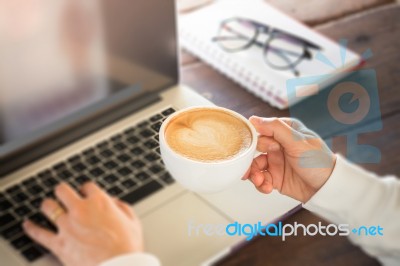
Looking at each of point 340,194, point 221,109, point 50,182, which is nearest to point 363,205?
point 340,194

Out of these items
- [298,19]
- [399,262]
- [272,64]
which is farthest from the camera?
[298,19]

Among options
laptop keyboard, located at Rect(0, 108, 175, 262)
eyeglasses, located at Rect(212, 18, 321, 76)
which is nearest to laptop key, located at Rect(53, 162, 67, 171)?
laptop keyboard, located at Rect(0, 108, 175, 262)

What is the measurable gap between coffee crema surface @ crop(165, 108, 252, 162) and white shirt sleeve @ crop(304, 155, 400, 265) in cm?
8

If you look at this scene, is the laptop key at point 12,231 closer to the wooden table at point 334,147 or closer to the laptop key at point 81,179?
the laptop key at point 81,179

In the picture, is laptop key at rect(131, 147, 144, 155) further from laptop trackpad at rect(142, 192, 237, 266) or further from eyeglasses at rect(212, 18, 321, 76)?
eyeglasses at rect(212, 18, 321, 76)

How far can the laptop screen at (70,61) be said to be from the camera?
0.46m

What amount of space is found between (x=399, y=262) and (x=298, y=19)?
38cm

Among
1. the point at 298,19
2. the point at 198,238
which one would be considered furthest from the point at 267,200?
the point at 298,19

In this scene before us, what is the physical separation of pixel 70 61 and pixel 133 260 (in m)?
0.19

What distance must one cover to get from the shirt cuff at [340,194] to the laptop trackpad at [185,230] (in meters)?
0.07

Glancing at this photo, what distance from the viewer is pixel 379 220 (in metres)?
0.43

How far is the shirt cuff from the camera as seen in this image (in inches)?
16.1

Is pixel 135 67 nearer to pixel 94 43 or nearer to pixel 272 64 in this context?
pixel 94 43

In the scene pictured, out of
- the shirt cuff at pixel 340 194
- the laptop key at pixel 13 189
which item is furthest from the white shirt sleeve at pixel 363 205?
the laptop key at pixel 13 189
